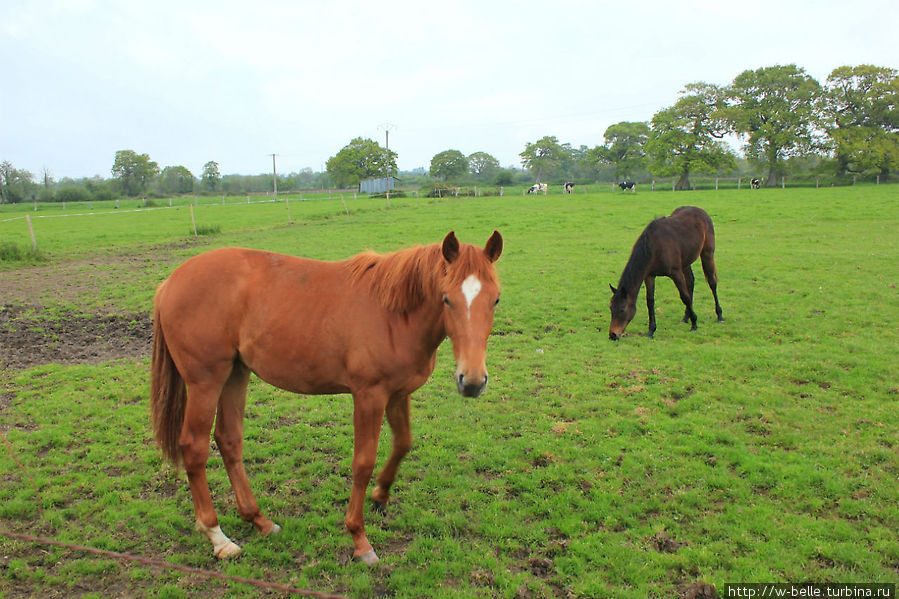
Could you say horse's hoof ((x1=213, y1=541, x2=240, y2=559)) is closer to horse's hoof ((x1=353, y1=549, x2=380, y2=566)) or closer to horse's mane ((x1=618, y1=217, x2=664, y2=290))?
horse's hoof ((x1=353, y1=549, x2=380, y2=566))

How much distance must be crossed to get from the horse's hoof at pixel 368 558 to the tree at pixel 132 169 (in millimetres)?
85609

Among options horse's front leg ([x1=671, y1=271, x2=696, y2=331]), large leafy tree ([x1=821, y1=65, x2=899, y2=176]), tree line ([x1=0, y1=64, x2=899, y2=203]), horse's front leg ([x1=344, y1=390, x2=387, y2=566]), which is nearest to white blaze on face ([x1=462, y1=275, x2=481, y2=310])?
horse's front leg ([x1=344, y1=390, x2=387, y2=566])

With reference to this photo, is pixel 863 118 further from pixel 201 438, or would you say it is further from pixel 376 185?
pixel 201 438

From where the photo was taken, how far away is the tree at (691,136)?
5347cm

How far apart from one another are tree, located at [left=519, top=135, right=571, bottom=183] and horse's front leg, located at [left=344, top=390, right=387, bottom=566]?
3570 inches

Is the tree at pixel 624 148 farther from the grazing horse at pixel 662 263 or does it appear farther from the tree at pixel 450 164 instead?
the grazing horse at pixel 662 263

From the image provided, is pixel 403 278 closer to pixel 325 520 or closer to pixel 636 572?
pixel 325 520

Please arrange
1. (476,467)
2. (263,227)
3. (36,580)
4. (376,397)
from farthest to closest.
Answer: (263,227), (476,467), (376,397), (36,580)

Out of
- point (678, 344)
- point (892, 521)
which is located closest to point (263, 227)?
point (678, 344)

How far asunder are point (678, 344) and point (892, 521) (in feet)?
15.0

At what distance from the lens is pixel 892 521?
3.68m

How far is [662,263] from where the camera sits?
903cm

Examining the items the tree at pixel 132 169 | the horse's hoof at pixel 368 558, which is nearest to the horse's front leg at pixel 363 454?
the horse's hoof at pixel 368 558

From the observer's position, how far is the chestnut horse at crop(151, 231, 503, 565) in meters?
3.49
